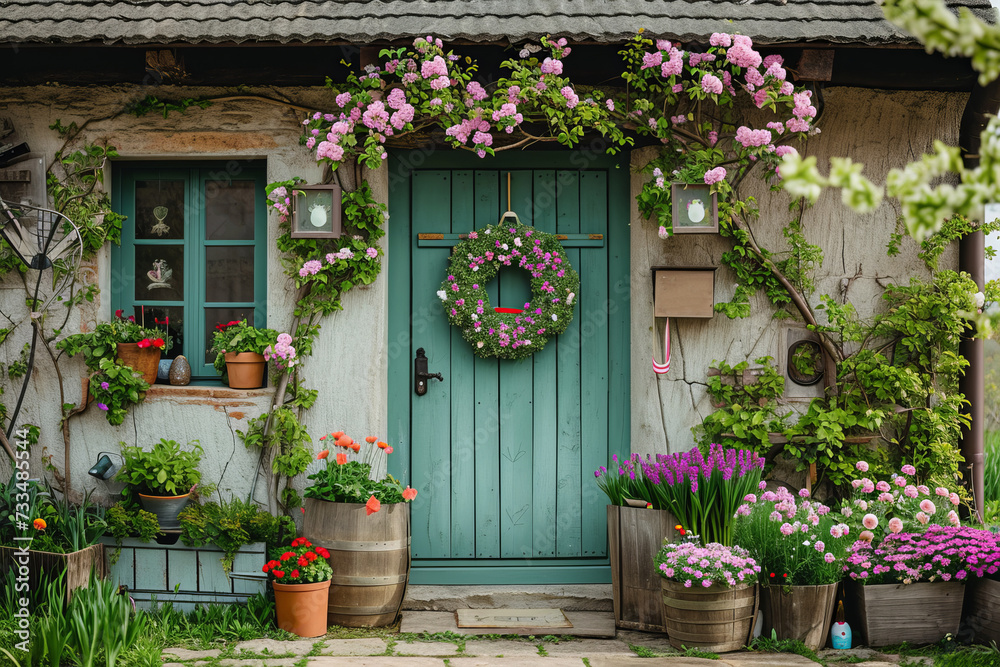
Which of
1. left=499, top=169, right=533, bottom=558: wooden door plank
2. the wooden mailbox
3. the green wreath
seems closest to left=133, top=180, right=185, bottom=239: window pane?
the green wreath

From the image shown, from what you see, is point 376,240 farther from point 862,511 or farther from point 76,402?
point 862,511

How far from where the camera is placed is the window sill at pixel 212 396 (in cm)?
410

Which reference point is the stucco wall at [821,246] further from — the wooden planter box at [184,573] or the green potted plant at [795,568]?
the wooden planter box at [184,573]

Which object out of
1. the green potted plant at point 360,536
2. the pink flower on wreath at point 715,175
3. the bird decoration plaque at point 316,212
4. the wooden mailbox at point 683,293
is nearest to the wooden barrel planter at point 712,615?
the green potted plant at point 360,536

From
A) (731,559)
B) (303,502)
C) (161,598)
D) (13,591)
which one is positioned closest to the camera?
(731,559)

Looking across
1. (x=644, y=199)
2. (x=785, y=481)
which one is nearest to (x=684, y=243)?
(x=644, y=199)

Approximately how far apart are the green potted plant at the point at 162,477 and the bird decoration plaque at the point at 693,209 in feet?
9.33

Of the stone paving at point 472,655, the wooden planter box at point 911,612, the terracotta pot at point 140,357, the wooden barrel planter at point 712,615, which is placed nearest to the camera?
the stone paving at point 472,655

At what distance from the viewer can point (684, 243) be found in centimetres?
421

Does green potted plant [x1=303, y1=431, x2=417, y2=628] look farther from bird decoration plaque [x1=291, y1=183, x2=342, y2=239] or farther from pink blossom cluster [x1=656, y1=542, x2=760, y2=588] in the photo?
pink blossom cluster [x1=656, y1=542, x2=760, y2=588]

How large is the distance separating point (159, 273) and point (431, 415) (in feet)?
5.77

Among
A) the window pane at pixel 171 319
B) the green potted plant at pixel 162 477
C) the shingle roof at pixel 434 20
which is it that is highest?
the shingle roof at pixel 434 20

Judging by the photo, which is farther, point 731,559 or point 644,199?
point 644,199

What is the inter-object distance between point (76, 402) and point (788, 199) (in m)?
4.09
